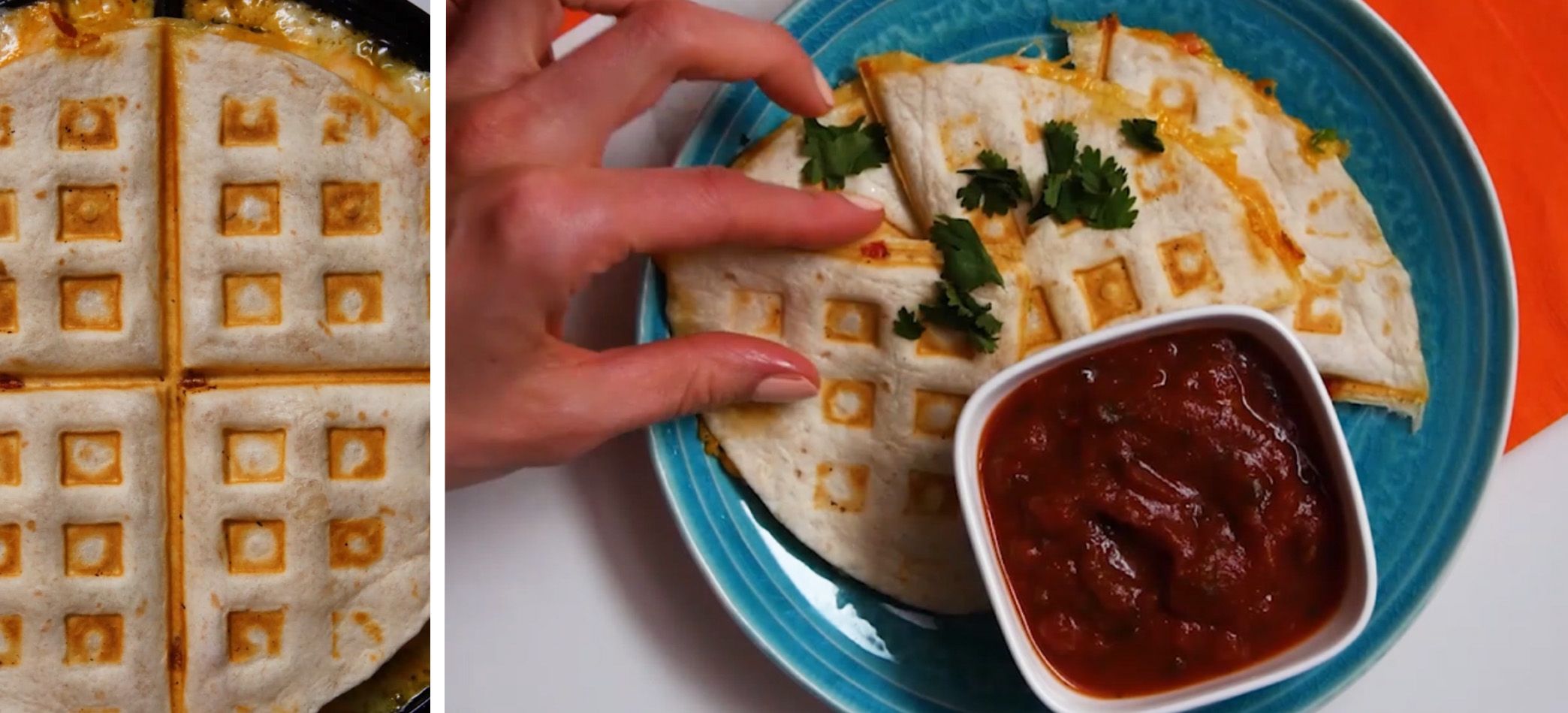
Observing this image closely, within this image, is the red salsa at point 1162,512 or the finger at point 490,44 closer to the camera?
the red salsa at point 1162,512

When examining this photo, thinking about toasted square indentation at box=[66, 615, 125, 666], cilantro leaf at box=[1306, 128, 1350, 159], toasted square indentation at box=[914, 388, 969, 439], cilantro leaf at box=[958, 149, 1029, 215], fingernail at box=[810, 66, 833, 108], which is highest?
fingernail at box=[810, 66, 833, 108]

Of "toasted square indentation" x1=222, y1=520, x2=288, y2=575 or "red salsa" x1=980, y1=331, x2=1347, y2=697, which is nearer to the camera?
"red salsa" x1=980, y1=331, x2=1347, y2=697

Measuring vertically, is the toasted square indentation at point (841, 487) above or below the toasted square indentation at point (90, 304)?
below

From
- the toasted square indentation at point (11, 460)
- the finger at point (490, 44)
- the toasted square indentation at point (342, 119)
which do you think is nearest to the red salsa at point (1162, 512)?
the finger at point (490, 44)

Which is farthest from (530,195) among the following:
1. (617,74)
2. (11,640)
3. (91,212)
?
(11,640)

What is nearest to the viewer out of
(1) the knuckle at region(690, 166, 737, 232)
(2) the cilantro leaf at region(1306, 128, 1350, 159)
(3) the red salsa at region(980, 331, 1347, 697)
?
(3) the red salsa at region(980, 331, 1347, 697)

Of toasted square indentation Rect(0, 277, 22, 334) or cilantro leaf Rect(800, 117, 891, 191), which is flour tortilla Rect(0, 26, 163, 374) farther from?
cilantro leaf Rect(800, 117, 891, 191)

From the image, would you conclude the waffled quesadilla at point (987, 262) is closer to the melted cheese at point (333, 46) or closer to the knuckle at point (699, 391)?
the knuckle at point (699, 391)

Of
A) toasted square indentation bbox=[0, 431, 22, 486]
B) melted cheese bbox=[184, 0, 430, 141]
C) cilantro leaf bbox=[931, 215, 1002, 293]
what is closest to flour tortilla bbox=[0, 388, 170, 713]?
toasted square indentation bbox=[0, 431, 22, 486]
